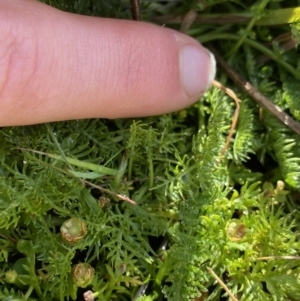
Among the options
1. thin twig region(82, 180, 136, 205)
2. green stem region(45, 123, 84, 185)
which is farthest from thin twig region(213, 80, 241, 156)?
green stem region(45, 123, 84, 185)

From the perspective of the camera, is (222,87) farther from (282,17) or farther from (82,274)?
(82,274)

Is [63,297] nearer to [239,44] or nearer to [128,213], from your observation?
[128,213]

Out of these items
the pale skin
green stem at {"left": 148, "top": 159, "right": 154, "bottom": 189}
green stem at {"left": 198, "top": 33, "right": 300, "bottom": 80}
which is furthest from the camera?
green stem at {"left": 198, "top": 33, "right": 300, "bottom": 80}

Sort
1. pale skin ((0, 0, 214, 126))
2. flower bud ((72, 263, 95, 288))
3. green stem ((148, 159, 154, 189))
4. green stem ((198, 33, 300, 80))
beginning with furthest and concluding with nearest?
green stem ((198, 33, 300, 80))
green stem ((148, 159, 154, 189))
flower bud ((72, 263, 95, 288))
pale skin ((0, 0, 214, 126))

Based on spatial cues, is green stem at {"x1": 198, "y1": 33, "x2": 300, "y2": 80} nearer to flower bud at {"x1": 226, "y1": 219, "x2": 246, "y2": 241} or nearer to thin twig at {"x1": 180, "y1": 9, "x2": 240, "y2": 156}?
thin twig at {"x1": 180, "y1": 9, "x2": 240, "y2": 156}

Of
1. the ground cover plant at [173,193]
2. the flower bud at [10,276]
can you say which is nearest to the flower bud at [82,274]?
the ground cover plant at [173,193]

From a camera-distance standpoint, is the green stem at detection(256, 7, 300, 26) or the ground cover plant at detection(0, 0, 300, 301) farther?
the green stem at detection(256, 7, 300, 26)

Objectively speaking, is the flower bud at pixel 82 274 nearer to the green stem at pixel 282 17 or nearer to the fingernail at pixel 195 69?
the fingernail at pixel 195 69
